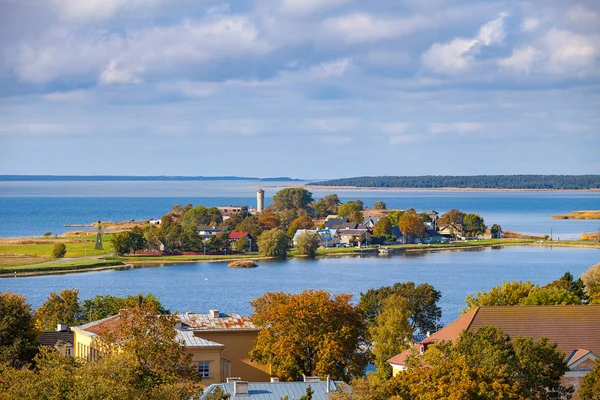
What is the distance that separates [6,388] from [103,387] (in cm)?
310

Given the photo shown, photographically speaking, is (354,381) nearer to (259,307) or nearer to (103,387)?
(103,387)

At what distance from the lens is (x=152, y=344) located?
78.4ft

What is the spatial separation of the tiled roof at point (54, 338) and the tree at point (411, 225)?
105 m

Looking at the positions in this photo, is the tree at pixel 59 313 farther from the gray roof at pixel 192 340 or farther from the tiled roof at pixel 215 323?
the gray roof at pixel 192 340

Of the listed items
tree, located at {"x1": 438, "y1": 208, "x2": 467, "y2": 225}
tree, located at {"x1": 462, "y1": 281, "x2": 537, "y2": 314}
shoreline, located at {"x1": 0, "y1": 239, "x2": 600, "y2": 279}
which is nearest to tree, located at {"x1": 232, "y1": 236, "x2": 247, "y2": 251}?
shoreline, located at {"x1": 0, "y1": 239, "x2": 600, "y2": 279}

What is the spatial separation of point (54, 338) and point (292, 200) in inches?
5855

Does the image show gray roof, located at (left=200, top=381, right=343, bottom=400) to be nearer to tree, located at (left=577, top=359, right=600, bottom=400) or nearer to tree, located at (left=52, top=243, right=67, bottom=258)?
tree, located at (left=577, top=359, right=600, bottom=400)

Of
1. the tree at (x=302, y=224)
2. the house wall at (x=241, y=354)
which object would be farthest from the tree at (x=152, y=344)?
the tree at (x=302, y=224)

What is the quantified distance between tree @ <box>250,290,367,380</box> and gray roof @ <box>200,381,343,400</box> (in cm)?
646

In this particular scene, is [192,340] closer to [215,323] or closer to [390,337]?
[215,323]

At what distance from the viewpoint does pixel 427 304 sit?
4988 centimetres

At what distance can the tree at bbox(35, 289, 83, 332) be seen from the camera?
144 feet

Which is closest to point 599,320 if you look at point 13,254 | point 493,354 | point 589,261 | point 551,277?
point 493,354

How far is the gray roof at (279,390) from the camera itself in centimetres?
2667
